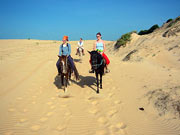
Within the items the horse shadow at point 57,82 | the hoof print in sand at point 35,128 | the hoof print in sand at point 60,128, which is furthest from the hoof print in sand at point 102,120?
the horse shadow at point 57,82

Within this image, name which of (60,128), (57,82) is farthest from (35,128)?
(57,82)

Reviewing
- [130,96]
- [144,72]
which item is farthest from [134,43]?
[130,96]

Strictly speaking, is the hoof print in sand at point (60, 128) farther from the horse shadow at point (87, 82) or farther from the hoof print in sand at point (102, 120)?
the horse shadow at point (87, 82)

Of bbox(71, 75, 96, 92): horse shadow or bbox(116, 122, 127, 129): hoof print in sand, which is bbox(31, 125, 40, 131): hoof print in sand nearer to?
bbox(116, 122, 127, 129): hoof print in sand

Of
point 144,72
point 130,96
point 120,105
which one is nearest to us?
point 120,105

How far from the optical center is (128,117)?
459 centimetres

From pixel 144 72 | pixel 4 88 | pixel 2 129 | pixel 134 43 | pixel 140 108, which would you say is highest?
pixel 134 43

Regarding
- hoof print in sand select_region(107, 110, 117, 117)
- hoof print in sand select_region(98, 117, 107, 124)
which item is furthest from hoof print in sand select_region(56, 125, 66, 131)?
hoof print in sand select_region(107, 110, 117, 117)

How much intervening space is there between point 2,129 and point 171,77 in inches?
317

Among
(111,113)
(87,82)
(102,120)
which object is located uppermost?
(87,82)

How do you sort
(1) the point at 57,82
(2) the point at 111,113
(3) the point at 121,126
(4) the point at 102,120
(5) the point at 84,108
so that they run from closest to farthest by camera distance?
(3) the point at 121,126, (4) the point at 102,120, (2) the point at 111,113, (5) the point at 84,108, (1) the point at 57,82

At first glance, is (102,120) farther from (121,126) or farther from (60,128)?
(60,128)

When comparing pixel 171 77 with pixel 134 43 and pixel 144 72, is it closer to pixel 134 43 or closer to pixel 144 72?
pixel 144 72

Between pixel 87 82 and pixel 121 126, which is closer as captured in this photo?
pixel 121 126
